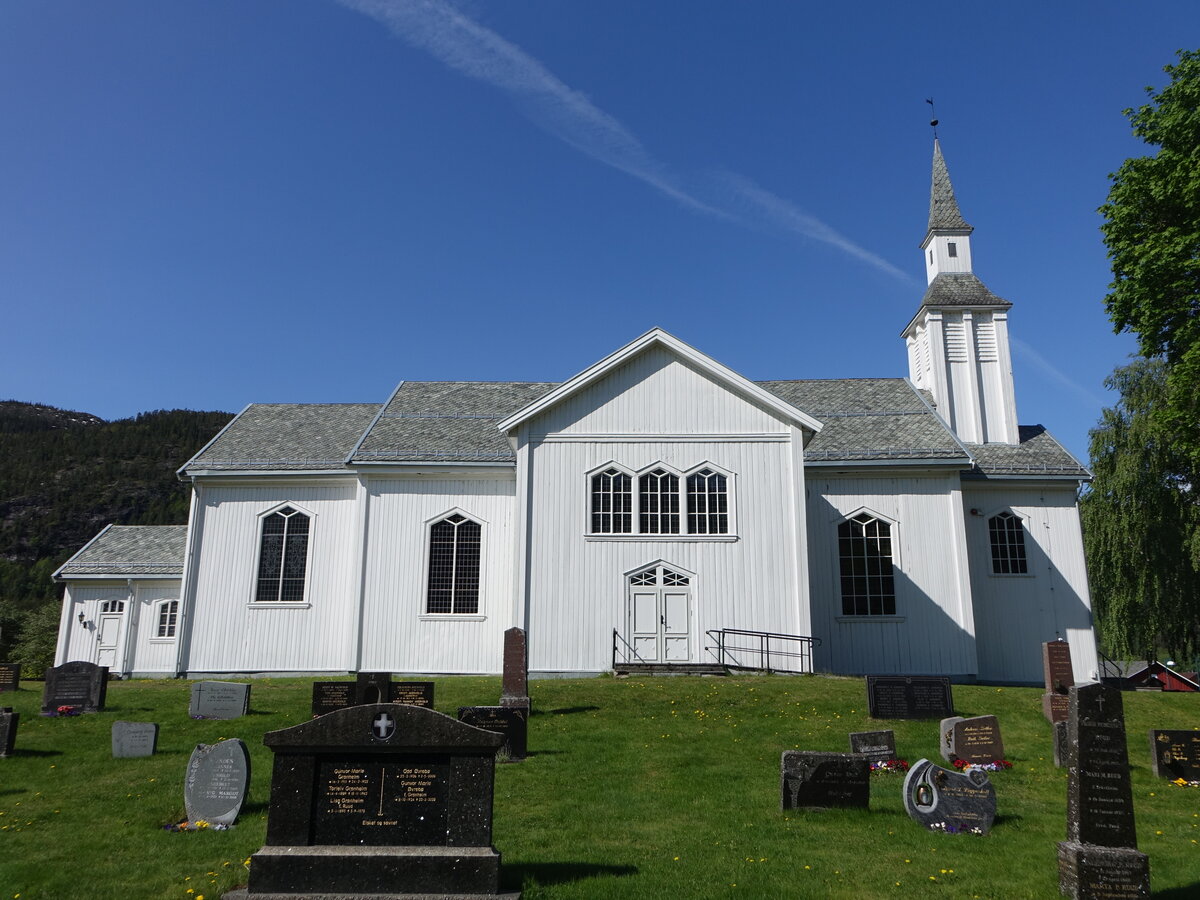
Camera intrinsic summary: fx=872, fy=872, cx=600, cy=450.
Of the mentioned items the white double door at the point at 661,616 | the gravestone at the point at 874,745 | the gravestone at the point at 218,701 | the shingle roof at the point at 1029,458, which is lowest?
the gravestone at the point at 874,745

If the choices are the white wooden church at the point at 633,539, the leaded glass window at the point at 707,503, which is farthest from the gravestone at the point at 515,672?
the leaded glass window at the point at 707,503

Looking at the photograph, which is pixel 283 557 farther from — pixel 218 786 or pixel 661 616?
pixel 218 786

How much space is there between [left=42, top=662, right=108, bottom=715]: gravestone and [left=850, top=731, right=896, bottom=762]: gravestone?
546 inches

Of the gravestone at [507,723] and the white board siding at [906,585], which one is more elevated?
the white board siding at [906,585]

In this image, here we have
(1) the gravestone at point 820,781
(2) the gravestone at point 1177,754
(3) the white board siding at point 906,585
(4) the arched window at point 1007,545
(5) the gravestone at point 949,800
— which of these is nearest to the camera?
(5) the gravestone at point 949,800

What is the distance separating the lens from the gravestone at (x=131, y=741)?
1297cm

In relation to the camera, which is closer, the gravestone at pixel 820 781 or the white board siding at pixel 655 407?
the gravestone at pixel 820 781

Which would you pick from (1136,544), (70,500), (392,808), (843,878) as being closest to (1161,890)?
(843,878)

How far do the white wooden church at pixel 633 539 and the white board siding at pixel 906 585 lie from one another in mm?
56

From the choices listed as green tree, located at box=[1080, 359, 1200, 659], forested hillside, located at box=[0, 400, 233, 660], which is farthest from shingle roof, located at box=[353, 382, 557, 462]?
forested hillside, located at box=[0, 400, 233, 660]

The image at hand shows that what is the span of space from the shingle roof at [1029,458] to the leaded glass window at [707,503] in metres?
7.96

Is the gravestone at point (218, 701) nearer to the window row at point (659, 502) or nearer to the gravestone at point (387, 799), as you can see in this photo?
the gravestone at point (387, 799)

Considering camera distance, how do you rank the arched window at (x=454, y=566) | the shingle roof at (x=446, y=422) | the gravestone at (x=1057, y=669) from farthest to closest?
1. the shingle roof at (x=446, y=422)
2. the arched window at (x=454, y=566)
3. the gravestone at (x=1057, y=669)

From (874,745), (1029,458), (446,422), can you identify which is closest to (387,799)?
(874,745)
